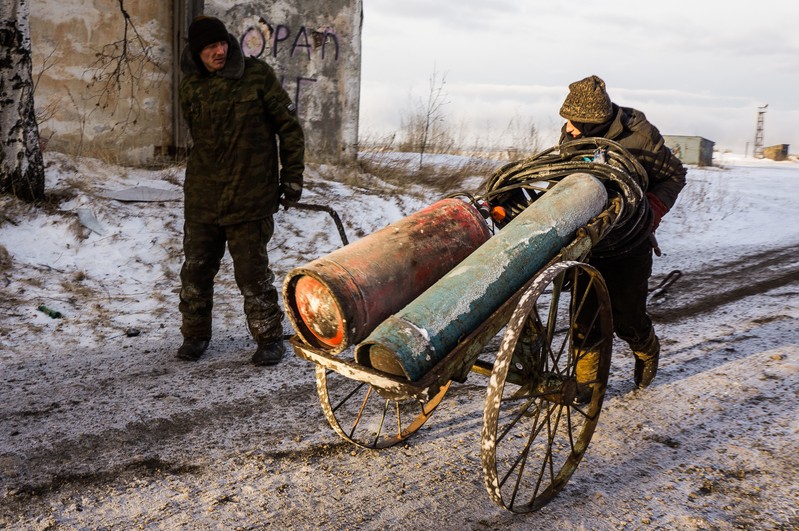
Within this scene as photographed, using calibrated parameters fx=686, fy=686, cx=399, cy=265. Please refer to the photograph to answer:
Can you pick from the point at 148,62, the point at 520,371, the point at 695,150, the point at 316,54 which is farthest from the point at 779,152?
the point at 520,371

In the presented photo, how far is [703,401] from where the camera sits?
4000mm

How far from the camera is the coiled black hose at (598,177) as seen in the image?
3.23m

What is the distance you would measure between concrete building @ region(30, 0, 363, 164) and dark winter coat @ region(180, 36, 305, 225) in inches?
208

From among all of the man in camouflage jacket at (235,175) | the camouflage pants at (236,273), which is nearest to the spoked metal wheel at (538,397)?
the camouflage pants at (236,273)

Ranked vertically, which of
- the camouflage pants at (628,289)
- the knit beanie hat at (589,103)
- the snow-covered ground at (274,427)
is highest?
the knit beanie hat at (589,103)

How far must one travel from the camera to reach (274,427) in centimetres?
355

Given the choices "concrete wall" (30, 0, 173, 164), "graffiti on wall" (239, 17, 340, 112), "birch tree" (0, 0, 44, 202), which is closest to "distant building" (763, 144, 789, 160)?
"graffiti on wall" (239, 17, 340, 112)

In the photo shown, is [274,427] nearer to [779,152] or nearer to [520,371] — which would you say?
[520,371]

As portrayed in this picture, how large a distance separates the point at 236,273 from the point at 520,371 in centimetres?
217

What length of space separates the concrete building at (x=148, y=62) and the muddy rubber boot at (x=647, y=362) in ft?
24.5

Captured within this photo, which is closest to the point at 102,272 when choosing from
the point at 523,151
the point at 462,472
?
the point at 462,472

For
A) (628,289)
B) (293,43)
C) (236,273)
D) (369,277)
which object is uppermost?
(293,43)

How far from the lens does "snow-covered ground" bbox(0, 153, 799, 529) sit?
279 centimetres

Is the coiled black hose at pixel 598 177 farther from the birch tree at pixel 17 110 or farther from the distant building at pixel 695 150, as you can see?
the distant building at pixel 695 150
